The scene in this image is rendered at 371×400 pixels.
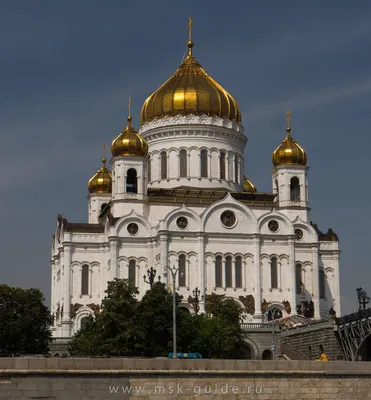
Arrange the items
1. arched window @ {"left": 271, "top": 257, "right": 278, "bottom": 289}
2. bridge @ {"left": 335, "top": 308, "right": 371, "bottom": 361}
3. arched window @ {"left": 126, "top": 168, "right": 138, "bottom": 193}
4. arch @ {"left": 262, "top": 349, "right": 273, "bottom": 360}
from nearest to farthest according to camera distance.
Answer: bridge @ {"left": 335, "top": 308, "right": 371, "bottom": 361}
arch @ {"left": 262, "top": 349, "right": 273, "bottom": 360}
arched window @ {"left": 271, "top": 257, "right": 278, "bottom": 289}
arched window @ {"left": 126, "top": 168, "right": 138, "bottom": 193}

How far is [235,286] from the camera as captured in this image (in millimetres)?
75188

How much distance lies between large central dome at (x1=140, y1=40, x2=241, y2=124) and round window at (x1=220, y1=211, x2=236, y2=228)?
1049 cm

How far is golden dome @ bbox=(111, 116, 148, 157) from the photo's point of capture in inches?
3068

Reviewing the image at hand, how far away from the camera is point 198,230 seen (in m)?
75.4

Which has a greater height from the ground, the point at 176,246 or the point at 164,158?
the point at 164,158

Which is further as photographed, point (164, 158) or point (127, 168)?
point (164, 158)

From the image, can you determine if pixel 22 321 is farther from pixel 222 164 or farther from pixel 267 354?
pixel 222 164

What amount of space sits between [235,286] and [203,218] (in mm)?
5855

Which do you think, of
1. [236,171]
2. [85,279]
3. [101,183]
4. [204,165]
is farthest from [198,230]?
[101,183]

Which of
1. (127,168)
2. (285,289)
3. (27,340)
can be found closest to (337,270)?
(285,289)

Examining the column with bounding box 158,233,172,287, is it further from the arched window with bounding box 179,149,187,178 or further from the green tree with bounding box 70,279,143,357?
the green tree with bounding box 70,279,143,357

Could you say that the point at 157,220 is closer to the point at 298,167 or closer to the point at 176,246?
the point at 176,246

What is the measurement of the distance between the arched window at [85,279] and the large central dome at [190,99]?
15.9 meters

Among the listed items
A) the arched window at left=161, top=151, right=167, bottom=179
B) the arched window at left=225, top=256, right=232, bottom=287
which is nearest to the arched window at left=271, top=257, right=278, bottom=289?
the arched window at left=225, top=256, right=232, bottom=287
